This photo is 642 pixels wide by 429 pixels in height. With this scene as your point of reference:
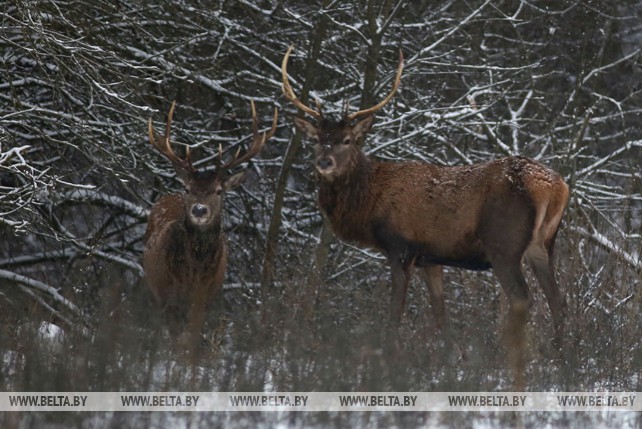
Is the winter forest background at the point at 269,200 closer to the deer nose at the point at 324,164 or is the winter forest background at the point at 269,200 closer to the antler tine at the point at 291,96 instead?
the antler tine at the point at 291,96

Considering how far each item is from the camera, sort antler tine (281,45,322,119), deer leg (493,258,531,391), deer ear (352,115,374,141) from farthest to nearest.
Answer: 1. antler tine (281,45,322,119)
2. deer ear (352,115,374,141)
3. deer leg (493,258,531,391)

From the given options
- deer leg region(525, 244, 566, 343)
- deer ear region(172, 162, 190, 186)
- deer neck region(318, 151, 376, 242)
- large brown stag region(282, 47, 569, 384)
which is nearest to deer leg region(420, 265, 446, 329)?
large brown stag region(282, 47, 569, 384)

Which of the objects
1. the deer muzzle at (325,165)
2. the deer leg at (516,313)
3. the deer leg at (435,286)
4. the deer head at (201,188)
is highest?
the deer muzzle at (325,165)

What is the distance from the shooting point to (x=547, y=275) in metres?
9.14

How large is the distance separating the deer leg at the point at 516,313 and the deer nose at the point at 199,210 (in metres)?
2.27

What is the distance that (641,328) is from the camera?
8484mm

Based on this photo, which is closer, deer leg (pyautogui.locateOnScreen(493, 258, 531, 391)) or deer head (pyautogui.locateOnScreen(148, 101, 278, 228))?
deer leg (pyautogui.locateOnScreen(493, 258, 531, 391))

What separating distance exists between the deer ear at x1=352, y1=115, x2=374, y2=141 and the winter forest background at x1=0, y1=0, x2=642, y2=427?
72 centimetres

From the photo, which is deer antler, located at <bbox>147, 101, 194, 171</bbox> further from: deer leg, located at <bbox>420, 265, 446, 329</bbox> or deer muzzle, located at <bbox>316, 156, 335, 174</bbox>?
deer leg, located at <bbox>420, 265, 446, 329</bbox>

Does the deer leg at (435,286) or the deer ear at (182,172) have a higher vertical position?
the deer ear at (182,172)

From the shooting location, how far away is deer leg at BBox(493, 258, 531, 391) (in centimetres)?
703

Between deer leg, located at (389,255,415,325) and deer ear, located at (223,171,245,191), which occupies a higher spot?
deer ear, located at (223,171,245,191)

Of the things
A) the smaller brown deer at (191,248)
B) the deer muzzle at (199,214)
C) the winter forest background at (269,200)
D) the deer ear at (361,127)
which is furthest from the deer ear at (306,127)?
the deer muzzle at (199,214)

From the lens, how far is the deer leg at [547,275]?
9.00 meters
